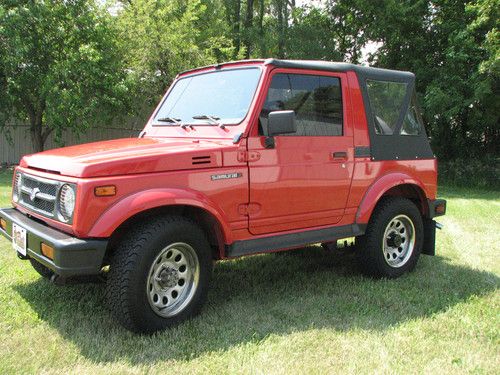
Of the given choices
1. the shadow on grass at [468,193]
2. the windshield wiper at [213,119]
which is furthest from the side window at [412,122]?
the shadow on grass at [468,193]

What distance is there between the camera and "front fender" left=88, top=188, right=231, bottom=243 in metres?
3.31

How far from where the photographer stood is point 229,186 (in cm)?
389

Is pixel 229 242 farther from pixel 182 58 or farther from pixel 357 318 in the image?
pixel 182 58

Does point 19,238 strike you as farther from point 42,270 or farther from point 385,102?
point 385,102

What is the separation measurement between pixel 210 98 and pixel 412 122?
2.28 metres

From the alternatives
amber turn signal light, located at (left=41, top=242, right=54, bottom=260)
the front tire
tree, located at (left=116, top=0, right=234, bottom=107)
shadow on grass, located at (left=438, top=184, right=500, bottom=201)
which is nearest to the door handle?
the front tire

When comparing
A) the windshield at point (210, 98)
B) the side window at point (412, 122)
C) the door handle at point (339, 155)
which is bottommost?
the door handle at point (339, 155)

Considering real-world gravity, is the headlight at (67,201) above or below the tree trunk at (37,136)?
below

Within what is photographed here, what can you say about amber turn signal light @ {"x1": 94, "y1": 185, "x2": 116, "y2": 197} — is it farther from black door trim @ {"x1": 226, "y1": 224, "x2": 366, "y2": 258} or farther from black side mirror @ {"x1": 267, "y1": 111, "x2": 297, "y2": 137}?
black side mirror @ {"x1": 267, "y1": 111, "x2": 297, "y2": 137}

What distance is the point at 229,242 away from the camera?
3.96 m

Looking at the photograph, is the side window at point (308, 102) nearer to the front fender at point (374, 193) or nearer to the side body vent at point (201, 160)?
the side body vent at point (201, 160)

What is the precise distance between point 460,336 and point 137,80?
1543cm

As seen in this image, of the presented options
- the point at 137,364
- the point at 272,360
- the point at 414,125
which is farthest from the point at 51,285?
the point at 414,125

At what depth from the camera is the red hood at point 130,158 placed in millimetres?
3391
